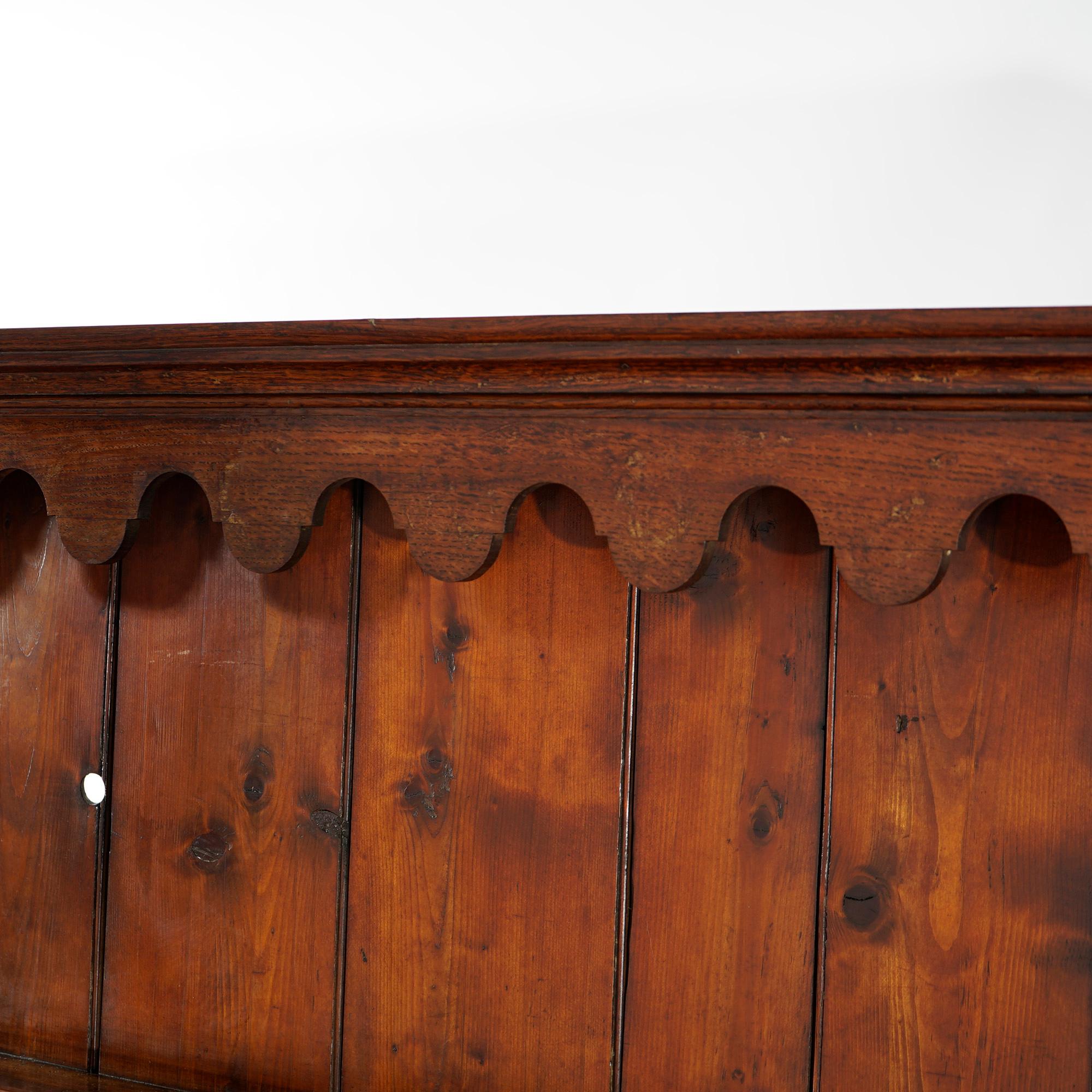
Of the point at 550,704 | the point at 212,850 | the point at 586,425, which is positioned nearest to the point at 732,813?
the point at 550,704

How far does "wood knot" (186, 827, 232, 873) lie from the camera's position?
0.79m

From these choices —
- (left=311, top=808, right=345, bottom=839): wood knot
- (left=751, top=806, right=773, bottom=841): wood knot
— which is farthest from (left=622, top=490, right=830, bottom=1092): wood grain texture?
(left=311, top=808, right=345, bottom=839): wood knot

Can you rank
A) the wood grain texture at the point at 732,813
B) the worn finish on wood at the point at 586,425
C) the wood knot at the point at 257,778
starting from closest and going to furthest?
the worn finish on wood at the point at 586,425
the wood grain texture at the point at 732,813
the wood knot at the point at 257,778

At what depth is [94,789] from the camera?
815 millimetres

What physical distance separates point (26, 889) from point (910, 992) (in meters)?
0.56

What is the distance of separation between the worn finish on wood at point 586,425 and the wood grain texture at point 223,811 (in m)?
0.06

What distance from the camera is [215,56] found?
991mm

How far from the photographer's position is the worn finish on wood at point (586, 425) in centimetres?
56

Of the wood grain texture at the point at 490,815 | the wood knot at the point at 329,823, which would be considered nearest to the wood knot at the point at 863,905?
the wood grain texture at the point at 490,815

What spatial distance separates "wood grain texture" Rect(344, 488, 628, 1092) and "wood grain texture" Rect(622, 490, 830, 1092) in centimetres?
2

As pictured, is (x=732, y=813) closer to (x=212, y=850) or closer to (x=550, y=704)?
(x=550, y=704)

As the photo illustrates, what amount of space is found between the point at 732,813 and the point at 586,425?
229 mm

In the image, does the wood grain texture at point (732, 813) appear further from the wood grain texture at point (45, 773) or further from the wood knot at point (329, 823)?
the wood grain texture at point (45, 773)

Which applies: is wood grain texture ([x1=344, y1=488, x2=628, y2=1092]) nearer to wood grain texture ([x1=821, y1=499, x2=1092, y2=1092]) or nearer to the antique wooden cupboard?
the antique wooden cupboard
